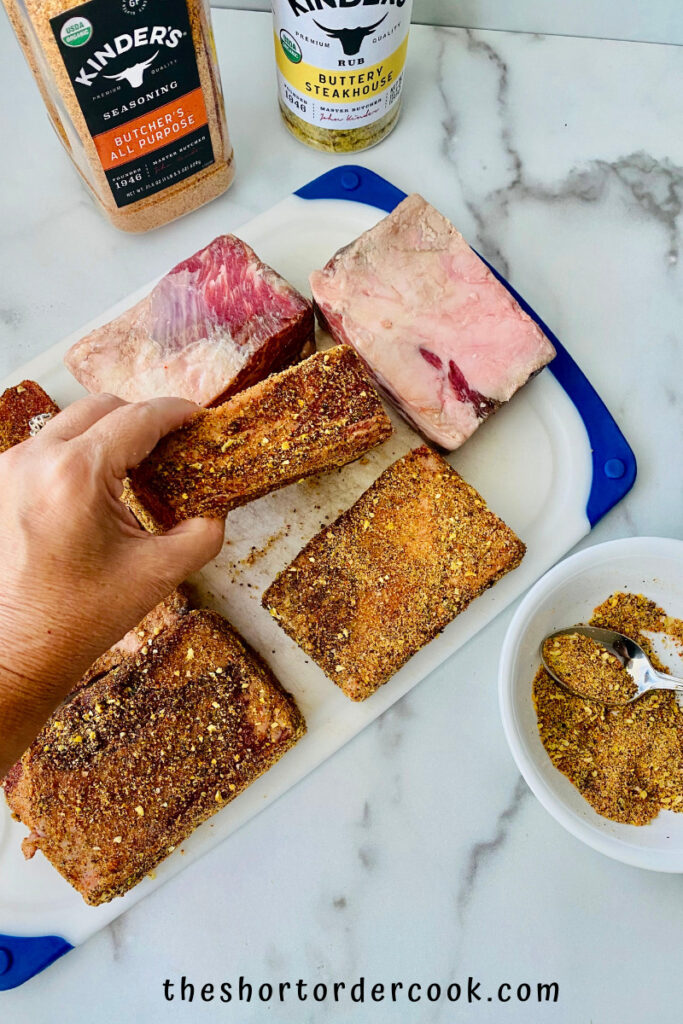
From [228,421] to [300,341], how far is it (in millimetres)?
413

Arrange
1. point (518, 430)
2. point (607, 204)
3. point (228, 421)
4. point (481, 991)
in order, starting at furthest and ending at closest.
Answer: point (607, 204) → point (518, 430) → point (481, 991) → point (228, 421)

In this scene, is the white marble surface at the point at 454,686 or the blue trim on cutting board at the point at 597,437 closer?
the white marble surface at the point at 454,686

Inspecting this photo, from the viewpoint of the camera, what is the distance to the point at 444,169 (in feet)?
6.96

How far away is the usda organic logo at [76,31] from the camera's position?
1488mm

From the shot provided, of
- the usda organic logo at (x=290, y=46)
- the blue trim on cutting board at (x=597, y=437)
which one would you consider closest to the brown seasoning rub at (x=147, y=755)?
the blue trim on cutting board at (x=597, y=437)

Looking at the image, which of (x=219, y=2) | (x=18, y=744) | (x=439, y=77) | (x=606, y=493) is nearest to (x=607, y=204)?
(x=439, y=77)

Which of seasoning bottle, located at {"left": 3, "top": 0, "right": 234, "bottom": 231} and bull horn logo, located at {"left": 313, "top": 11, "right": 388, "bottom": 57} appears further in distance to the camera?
bull horn logo, located at {"left": 313, "top": 11, "right": 388, "bottom": 57}

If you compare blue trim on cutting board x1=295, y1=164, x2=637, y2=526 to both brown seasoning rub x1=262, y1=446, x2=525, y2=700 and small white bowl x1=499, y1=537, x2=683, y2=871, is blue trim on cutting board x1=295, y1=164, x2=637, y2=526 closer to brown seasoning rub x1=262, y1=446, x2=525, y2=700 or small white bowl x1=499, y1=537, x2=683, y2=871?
small white bowl x1=499, y1=537, x2=683, y2=871

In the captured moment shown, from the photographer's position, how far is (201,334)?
5.88 ft

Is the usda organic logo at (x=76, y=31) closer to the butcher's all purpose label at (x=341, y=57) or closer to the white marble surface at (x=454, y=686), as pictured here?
the butcher's all purpose label at (x=341, y=57)

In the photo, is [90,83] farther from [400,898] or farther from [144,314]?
[400,898]

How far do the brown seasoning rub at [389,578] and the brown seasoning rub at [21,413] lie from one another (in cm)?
63

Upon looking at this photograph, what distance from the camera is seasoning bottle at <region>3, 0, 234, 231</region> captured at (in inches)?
59.9

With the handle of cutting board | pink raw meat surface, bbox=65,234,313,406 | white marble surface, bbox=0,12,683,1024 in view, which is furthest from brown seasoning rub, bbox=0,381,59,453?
the handle of cutting board
